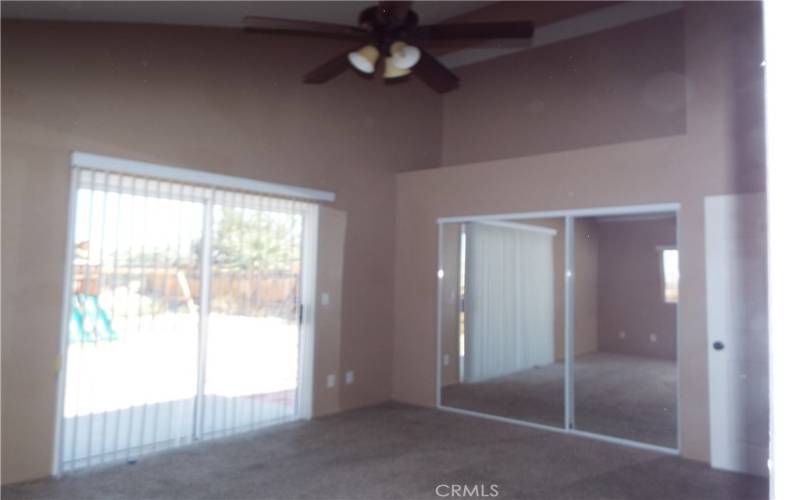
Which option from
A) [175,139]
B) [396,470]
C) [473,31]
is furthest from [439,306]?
[473,31]

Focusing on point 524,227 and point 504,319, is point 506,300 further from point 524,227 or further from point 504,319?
point 524,227

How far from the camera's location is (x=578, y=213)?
14.2 feet

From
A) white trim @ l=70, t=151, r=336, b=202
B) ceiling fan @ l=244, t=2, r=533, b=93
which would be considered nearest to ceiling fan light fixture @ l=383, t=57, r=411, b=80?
ceiling fan @ l=244, t=2, r=533, b=93

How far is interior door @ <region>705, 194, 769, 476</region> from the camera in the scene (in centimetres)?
345

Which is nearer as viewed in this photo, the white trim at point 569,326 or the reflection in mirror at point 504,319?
the white trim at point 569,326

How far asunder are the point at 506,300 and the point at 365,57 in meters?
2.68

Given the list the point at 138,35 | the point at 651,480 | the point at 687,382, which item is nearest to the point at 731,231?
the point at 687,382

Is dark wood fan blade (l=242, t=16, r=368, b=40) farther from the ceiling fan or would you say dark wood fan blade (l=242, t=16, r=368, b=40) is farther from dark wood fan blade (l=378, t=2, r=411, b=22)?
dark wood fan blade (l=378, t=2, r=411, b=22)

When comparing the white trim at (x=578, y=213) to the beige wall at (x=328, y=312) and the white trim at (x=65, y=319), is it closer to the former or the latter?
the beige wall at (x=328, y=312)

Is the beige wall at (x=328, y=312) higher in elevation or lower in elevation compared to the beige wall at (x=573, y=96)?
lower

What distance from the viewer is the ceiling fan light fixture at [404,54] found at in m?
2.90

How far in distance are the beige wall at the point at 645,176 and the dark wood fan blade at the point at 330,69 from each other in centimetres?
205

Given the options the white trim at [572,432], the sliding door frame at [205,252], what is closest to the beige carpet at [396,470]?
the white trim at [572,432]

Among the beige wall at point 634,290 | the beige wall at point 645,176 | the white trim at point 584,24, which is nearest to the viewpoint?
the beige wall at point 645,176
